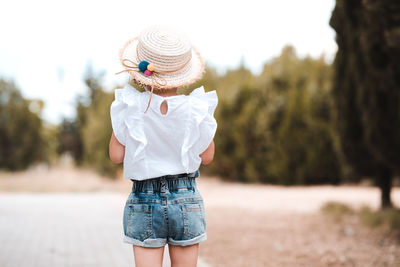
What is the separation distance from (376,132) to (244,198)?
5.83 m

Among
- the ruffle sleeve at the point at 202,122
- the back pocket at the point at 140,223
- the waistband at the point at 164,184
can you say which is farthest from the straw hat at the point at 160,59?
the back pocket at the point at 140,223

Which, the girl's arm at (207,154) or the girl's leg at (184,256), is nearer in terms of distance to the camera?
the girl's leg at (184,256)

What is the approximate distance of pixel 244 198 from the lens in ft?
38.9

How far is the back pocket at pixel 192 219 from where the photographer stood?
226 centimetres

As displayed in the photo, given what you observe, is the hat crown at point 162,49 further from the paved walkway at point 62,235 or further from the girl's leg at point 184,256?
the paved walkway at point 62,235

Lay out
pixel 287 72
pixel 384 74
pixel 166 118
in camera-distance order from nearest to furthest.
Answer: pixel 166 118 → pixel 384 74 → pixel 287 72

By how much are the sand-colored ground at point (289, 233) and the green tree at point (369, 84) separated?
1115 mm

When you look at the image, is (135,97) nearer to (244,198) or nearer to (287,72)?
(244,198)

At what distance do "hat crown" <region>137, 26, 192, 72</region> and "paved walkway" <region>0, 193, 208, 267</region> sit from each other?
2.82 metres

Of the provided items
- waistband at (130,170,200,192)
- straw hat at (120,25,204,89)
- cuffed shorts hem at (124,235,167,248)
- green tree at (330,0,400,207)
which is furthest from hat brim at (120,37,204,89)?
green tree at (330,0,400,207)

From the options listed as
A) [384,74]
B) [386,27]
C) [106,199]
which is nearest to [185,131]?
[386,27]

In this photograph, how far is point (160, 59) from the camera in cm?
233

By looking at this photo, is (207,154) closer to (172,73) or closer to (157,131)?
(157,131)

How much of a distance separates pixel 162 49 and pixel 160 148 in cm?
51
